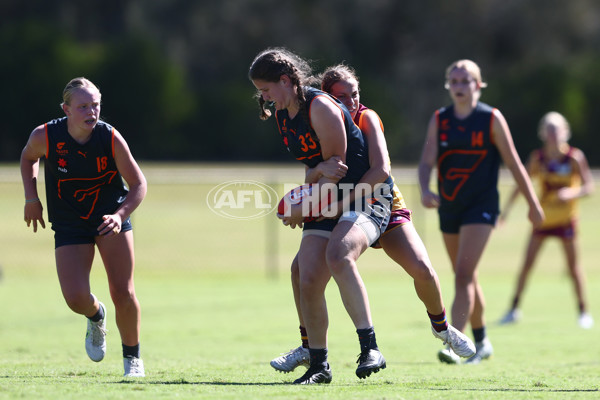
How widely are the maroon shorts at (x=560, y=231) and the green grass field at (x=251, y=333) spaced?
108 centimetres

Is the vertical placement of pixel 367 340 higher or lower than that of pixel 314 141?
lower

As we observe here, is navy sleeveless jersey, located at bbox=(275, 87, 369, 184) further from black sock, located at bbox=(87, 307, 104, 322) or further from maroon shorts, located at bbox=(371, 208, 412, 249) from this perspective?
black sock, located at bbox=(87, 307, 104, 322)

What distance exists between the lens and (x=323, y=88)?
605 centimetres

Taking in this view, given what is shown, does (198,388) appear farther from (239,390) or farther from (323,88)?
(323,88)

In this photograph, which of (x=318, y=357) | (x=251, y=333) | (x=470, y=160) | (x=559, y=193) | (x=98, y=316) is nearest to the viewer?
(x=318, y=357)

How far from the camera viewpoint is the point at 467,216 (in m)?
7.50

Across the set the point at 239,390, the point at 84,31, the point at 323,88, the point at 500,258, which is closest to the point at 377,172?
the point at 323,88

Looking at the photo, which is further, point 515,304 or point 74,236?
point 515,304

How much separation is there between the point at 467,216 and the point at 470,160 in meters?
0.48

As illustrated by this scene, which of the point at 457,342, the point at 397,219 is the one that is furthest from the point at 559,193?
the point at 397,219

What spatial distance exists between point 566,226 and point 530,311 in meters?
1.47

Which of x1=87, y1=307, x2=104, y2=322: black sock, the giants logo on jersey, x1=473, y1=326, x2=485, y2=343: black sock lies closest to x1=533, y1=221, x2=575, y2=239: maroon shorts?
x1=473, y1=326, x2=485, y2=343: black sock

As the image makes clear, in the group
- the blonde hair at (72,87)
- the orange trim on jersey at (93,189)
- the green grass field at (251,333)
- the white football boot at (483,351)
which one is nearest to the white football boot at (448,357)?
the green grass field at (251,333)

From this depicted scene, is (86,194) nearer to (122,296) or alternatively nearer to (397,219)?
(122,296)
